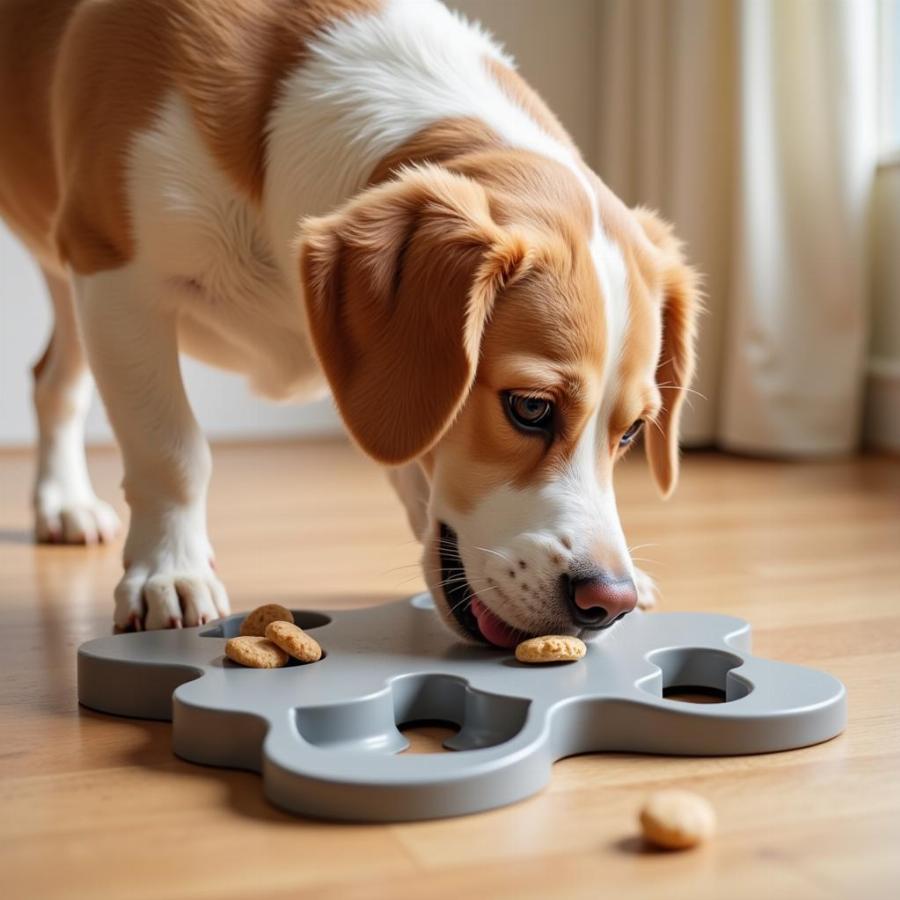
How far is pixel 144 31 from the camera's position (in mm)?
1754

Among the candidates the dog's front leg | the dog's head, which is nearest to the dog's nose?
the dog's head

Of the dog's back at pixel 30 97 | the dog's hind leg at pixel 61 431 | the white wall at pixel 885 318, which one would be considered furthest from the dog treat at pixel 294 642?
the white wall at pixel 885 318

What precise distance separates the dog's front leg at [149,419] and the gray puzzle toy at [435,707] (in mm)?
234

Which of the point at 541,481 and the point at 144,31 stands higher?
the point at 144,31

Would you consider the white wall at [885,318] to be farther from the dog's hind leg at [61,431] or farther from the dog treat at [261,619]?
the dog treat at [261,619]

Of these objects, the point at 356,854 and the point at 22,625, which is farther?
the point at 22,625

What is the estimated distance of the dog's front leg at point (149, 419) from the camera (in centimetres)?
173

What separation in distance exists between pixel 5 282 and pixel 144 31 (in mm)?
2217

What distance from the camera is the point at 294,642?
137 cm

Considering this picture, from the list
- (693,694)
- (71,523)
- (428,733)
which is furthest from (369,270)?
(71,523)

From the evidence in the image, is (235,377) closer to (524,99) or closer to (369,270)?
(524,99)

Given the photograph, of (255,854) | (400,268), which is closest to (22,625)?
(400,268)

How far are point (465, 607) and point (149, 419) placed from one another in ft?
1.80

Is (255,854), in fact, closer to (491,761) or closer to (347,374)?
(491,761)
